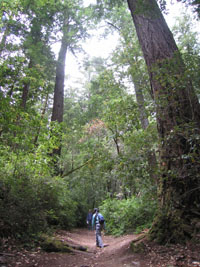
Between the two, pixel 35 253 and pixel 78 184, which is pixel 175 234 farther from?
pixel 78 184

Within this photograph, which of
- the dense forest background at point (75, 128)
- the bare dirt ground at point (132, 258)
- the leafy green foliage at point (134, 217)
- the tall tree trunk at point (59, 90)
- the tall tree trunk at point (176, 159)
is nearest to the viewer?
the bare dirt ground at point (132, 258)

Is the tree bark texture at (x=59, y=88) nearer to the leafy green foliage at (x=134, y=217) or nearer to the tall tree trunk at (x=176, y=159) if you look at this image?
the leafy green foliage at (x=134, y=217)

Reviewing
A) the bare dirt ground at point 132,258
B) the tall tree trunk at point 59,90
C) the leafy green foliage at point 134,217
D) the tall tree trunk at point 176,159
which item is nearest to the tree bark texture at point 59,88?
the tall tree trunk at point 59,90

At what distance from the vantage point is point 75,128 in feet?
61.2

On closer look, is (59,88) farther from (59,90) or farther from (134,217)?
(134,217)

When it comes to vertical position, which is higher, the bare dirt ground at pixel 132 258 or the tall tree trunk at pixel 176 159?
the tall tree trunk at pixel 176 159

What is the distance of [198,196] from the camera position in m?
4.22

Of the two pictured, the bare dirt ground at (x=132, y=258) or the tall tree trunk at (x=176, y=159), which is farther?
the tall tree trunk at (x=176, y=159)

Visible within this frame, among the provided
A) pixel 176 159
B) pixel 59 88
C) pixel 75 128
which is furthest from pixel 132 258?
pixel 75 128

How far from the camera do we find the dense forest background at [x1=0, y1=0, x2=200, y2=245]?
483 centimetres

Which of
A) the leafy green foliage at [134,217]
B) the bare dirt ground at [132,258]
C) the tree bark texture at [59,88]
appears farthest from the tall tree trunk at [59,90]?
the bare dirt ground at [132,258]

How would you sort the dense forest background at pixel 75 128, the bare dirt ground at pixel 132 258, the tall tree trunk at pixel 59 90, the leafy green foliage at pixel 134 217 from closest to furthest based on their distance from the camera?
1. the bare dirt ground at pixel 132 258
2. the dense forest background at pixel 75 128
3. the leafy green foliage at pixel 134 217
4. the tall tree trunk at pixel 59 90

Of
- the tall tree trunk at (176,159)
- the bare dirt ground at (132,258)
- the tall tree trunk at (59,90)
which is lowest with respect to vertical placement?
the bare dirt ground at (132,258)

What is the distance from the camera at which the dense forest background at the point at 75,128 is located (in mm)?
4832
